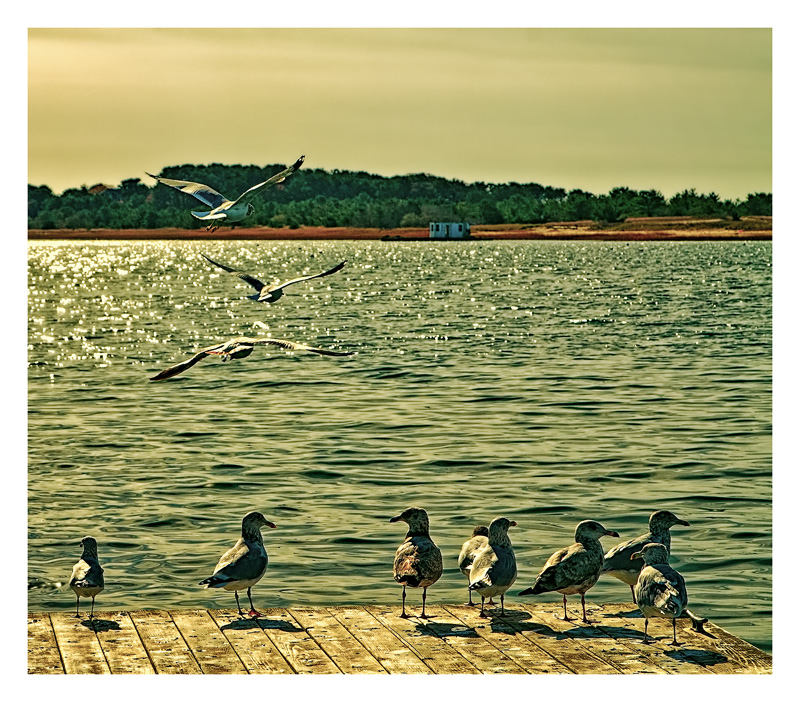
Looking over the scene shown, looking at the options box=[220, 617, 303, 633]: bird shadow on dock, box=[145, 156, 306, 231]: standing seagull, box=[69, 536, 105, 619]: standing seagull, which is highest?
box=[145, 156, 306, 231]: standing seagull

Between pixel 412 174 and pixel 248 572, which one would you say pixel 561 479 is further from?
pixel 248 572

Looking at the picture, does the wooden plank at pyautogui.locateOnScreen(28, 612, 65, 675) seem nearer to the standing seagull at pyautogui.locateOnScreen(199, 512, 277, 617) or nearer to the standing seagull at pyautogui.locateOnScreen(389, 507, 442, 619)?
the standing seagull at pyautogui.locateOnScreen(199, 512, 277, 617)

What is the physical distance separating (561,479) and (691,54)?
209 inches

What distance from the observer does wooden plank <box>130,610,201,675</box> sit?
8.23 meters

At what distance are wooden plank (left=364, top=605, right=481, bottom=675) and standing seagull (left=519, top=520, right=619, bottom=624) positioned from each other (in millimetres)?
713

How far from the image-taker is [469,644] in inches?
337

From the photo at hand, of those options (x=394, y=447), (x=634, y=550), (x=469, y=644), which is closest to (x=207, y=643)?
(x=469, y=644)

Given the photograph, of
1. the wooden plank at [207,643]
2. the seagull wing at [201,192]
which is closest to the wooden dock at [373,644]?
the wooden plank at [207,643]

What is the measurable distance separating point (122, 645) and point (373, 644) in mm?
1667

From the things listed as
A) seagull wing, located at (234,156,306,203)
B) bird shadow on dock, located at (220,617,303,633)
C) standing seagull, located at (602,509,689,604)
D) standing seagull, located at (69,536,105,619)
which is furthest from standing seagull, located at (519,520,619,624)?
seagull wing, located at (234,156,306,203)

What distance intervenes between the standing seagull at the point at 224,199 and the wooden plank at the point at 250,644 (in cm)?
327

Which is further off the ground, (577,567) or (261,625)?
(577,567)

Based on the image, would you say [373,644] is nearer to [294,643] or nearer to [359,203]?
[294,643]

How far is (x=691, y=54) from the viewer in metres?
15.3
